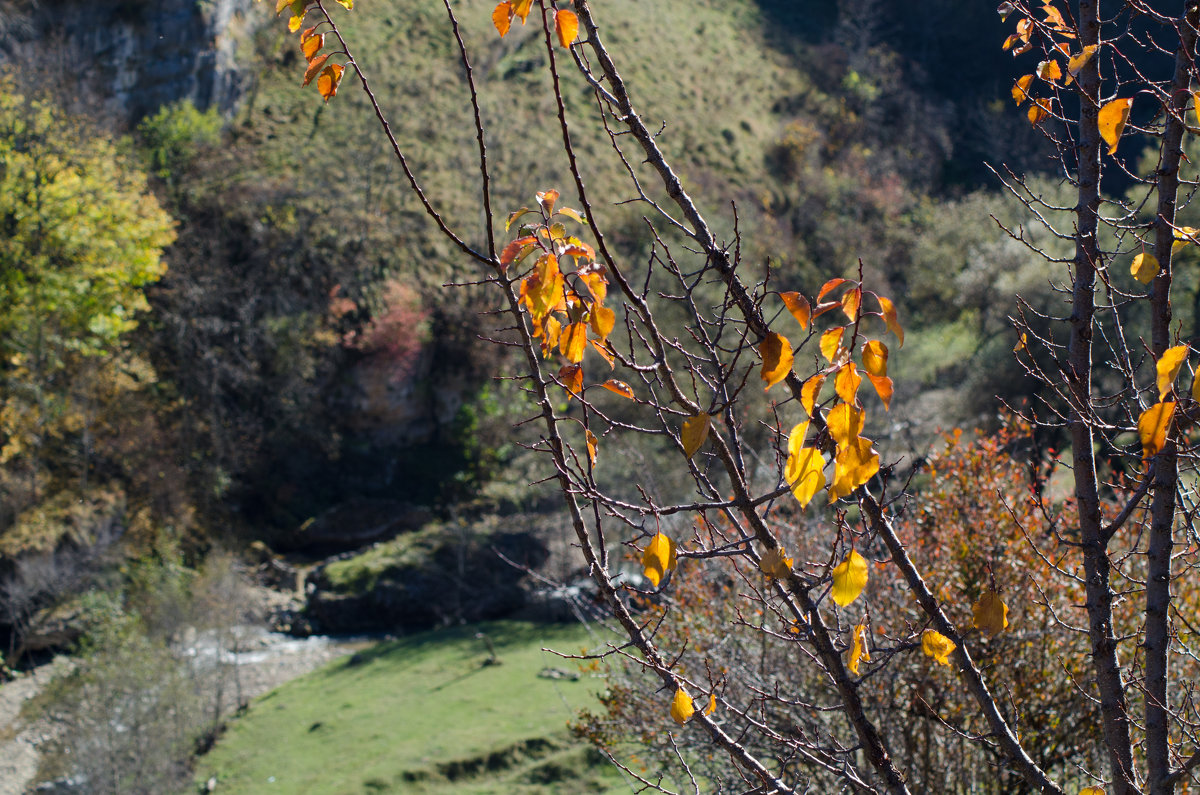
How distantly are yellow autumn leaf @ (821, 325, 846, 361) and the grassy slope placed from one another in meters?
5.48

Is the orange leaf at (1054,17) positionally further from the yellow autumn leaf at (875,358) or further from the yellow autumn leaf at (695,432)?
the yellow autumn leaf at (695,432)

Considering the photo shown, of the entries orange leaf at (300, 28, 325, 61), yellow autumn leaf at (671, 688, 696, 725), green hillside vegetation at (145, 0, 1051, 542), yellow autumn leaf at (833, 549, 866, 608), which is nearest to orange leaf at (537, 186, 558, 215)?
orange leaf at (300, 28, 325, 61)

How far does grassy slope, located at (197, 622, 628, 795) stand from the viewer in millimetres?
7961

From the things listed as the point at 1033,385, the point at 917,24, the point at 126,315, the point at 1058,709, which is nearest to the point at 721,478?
the point at 1033,385

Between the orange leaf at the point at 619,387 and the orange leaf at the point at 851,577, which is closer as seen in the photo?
the orange leaf at the point at 851,577

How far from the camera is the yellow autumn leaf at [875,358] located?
4.13 feet

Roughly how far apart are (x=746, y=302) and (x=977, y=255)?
25054mm

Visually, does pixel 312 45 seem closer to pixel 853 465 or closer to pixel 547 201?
pixel 547 201

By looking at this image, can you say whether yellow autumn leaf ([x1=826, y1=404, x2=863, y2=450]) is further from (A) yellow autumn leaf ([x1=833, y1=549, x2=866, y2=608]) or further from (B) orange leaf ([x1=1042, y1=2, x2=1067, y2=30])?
(B) orange leaf ([x1=1042, y1=2, x2=1067, y2=30])

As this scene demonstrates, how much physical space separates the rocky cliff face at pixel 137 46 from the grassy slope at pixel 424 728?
1505 centimetres

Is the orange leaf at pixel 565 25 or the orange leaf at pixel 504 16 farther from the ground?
the orange leaf at pixel 504 16

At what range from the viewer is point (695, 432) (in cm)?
137

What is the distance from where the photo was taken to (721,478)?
12.9m

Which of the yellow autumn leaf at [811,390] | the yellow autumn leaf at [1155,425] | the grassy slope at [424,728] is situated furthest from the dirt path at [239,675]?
the yellow autumn leaf at [1155,425]
